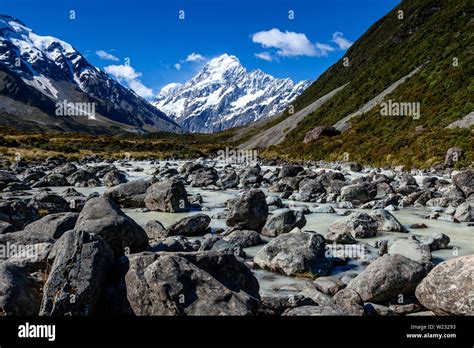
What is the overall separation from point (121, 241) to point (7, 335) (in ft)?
14.2

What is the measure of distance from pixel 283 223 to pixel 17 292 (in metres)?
10.0

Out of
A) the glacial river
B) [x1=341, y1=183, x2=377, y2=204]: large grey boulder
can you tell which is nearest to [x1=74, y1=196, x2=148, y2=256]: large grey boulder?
the glacial river

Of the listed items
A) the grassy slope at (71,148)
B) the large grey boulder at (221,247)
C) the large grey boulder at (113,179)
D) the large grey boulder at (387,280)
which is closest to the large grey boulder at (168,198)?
the large grey boulder at (221,247)

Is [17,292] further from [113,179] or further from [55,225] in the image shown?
[113,179]

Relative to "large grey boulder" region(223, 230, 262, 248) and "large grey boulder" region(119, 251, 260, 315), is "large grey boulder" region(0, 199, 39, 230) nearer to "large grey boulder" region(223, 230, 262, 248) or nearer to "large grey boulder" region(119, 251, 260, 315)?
"large grey boulder" region(223, 230, 262, 248)

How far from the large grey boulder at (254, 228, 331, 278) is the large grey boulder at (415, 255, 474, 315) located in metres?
2.80

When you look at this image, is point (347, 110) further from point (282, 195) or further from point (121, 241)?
point (121, 241)

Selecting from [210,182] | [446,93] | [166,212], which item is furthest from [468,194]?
[446,93]

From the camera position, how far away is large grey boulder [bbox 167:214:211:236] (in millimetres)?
14613

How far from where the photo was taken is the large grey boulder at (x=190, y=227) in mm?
14613

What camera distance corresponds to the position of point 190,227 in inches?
585

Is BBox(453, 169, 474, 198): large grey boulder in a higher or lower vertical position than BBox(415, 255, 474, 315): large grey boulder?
higher

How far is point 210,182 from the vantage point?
32.4 metres

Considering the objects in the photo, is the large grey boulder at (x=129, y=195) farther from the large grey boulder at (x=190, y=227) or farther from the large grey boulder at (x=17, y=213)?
the large grey boulder at (x=190, y=227)
